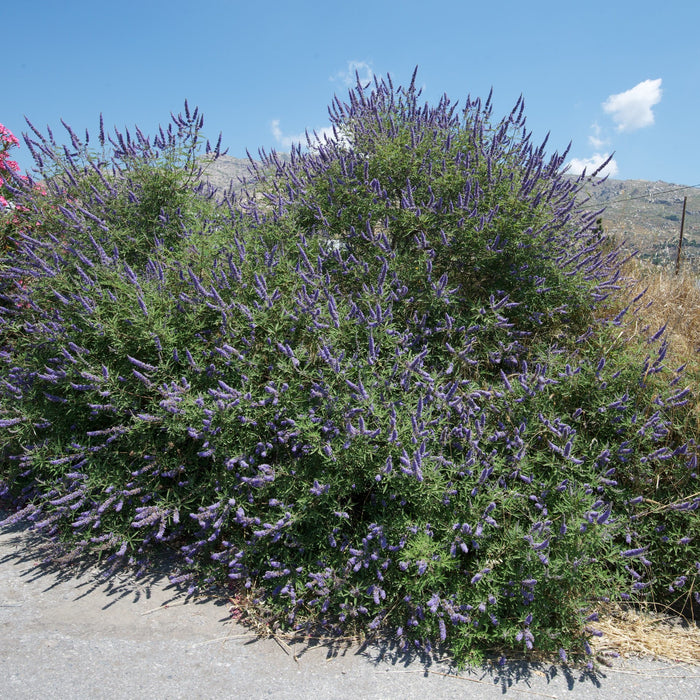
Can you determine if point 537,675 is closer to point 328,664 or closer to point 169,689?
point 328,664

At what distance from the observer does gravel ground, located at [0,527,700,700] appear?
2.89 metres

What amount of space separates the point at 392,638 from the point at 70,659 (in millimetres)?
1968

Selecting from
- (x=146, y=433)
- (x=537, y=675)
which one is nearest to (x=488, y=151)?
(x=146, y=433)

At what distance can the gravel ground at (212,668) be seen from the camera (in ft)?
9.47

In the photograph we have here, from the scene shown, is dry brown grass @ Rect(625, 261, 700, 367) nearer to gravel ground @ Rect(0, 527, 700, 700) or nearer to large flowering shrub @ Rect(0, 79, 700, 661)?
large flowering shrub @ Rect(0, 79, 700, 661)

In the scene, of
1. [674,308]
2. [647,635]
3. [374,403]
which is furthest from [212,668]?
[674,308]

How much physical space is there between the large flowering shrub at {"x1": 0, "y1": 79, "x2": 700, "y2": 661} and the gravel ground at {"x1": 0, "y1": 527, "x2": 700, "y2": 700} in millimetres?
195

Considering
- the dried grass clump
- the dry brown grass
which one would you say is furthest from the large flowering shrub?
the dry brown grass

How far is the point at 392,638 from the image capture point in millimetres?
3318

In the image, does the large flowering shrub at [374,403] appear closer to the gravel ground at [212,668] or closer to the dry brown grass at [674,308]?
the gravel ground at [212,668]

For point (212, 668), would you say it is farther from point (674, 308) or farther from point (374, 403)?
point (674, 308)

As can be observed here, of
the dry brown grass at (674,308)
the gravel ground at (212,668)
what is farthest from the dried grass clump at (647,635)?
the dry brown grass at (674,308)

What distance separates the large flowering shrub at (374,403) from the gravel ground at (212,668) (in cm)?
20

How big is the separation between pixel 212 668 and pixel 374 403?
185 centimetres
